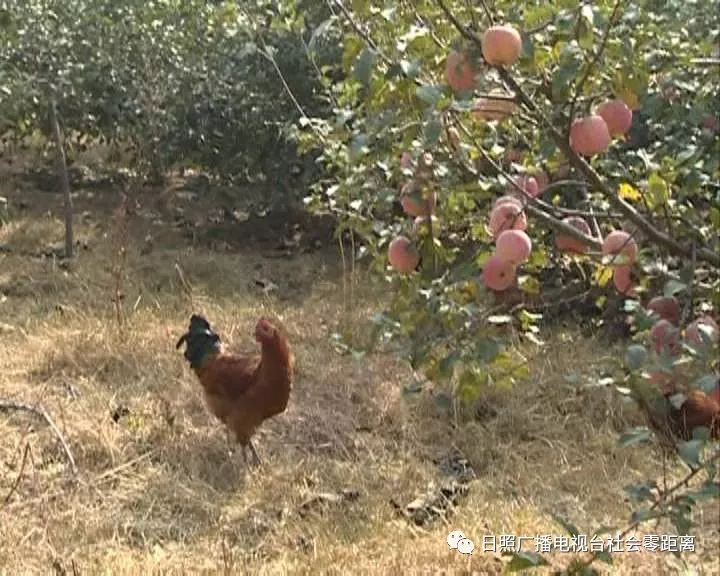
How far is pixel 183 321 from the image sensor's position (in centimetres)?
516

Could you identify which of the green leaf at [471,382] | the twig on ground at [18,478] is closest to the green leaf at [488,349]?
the green leaf at [471,382]

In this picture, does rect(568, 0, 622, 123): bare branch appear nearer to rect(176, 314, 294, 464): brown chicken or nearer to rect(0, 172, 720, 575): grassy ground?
rect(0, 172, 720, 575): grassy ground

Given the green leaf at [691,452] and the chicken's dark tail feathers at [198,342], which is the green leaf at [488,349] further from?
the chicken's dark tail feathers at [198,342]

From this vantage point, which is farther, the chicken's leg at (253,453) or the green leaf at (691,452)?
the chicken's leg at (253,453)

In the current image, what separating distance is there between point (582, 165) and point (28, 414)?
302 centimetres

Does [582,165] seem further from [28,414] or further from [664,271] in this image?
[28,414]

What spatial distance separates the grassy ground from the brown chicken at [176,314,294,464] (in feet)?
0.42

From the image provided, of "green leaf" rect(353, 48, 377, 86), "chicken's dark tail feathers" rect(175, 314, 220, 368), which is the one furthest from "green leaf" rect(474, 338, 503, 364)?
"chicken's dark tail feathers" rect(175, 314, 220, 368)

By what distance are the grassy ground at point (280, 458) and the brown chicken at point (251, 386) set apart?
0.13 m

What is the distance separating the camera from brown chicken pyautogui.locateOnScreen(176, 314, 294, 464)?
3.84m

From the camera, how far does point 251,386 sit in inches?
153

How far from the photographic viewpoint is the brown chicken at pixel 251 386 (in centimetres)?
384

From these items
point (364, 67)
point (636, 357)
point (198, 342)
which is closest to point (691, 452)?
point (636, 357)

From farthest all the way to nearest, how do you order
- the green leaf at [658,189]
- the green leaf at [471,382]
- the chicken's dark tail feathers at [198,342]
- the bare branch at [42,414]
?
the chicken's dark tail feathers at [198,342] → the bare branch at [42,414] → the green leaf at [471,382] → the green leaf at [658,189]
